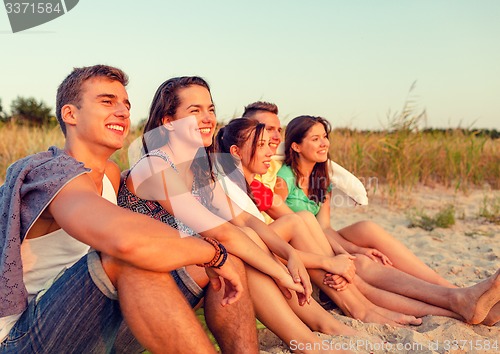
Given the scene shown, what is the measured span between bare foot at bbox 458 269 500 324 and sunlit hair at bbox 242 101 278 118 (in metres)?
1.83

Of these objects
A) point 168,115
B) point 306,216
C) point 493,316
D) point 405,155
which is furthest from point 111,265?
point 405,155

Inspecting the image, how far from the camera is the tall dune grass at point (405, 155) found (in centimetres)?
696

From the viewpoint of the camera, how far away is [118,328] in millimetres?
1981

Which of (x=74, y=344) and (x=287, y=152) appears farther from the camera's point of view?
(x=287, y=152)

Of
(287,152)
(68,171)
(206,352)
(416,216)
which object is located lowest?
(416,216)

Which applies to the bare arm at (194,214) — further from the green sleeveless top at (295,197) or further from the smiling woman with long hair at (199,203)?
the green sleeveless top at (295,197)

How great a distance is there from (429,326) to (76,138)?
1933 mm

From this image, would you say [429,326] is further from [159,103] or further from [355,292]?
[159,103]

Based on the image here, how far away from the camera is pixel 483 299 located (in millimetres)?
2582

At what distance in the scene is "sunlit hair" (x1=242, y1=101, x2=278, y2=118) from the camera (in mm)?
3791

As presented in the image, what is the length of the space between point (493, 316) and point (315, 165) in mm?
1696

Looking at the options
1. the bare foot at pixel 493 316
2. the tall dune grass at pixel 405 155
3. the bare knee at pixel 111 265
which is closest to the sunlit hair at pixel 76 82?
the bare knee at pixel 111 265

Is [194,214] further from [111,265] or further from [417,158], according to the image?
[417,158]

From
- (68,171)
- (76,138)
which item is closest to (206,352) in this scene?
(68,171)
